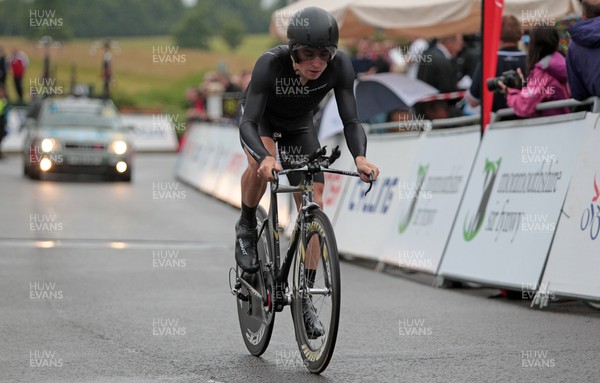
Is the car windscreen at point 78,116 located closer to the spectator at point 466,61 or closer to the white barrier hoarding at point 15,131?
the spectator at point 466,61

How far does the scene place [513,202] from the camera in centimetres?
1068

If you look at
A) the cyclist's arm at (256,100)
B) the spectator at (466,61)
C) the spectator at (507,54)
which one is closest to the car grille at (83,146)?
the spectator at (466,61)

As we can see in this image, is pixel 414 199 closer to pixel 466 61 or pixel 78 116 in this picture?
pixel 466 61

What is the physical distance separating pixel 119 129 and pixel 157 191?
3.56 metres

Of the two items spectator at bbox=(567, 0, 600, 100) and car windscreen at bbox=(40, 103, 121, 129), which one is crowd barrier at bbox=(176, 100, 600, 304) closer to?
spectator at bbox=(567, 0, 600, 100)

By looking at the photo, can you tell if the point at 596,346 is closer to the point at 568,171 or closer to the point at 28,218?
the point at 568,171

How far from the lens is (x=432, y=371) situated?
7.00 meters

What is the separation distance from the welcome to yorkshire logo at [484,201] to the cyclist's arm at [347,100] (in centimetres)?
402

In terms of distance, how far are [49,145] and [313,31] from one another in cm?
1996

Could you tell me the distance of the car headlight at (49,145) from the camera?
85.5 feet

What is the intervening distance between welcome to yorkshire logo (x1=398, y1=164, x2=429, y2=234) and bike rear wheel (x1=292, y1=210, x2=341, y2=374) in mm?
5653

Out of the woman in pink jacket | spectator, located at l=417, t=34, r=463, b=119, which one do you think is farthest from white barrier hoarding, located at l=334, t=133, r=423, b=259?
spectator, located at l=417, t=34, r=463, b=119

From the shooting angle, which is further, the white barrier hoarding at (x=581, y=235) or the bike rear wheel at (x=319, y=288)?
the white barrier hoarding at (x=581, y=235)

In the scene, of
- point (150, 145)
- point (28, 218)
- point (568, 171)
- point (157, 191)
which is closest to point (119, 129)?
point (157, 191)
